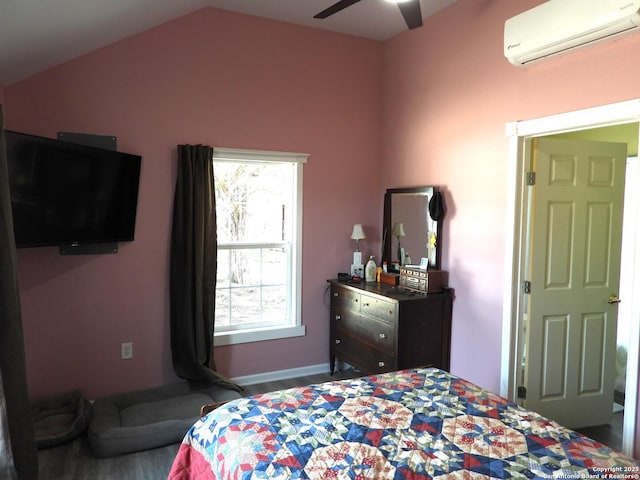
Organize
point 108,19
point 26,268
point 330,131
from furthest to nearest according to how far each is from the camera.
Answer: point 330,131 < point 26,268 < point 108,19

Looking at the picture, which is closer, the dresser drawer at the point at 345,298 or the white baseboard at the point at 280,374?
the dresser drawer at the point at 345,298

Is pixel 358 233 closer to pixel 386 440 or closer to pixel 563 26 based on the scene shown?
pixel 563 26

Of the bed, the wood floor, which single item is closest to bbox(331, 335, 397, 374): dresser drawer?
the bed

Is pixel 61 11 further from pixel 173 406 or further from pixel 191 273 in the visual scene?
pixel 173 406

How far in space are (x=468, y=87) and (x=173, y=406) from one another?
10.4ft

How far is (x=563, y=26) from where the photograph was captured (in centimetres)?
250

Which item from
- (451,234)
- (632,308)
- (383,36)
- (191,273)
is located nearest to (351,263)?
(451,234)

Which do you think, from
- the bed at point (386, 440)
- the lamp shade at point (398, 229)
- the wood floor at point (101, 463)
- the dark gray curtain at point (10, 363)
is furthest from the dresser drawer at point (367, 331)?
the dark gray curtain at point (10, 363)

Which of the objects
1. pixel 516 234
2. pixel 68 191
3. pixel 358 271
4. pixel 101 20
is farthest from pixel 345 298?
pixel 101 20

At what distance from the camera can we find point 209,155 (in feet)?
11.8

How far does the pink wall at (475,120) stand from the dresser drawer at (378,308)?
548 millimetres

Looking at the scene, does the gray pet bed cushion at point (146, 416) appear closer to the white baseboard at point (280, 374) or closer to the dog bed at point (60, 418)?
the dog bed at point (60, 418)

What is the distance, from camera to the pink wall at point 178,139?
3.25 m

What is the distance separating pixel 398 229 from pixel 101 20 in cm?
270
